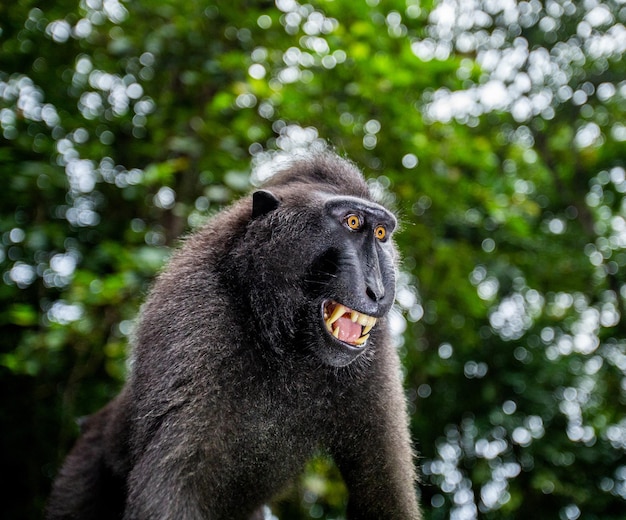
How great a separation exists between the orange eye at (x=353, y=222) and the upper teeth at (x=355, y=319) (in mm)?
437

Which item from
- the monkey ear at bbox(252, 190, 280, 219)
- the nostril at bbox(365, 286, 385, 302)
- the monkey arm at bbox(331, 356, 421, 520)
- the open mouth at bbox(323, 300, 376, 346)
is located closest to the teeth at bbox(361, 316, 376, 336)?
the open mouth at bbox(323, 300, 376, 346)

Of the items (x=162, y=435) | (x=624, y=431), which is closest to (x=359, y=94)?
(x=162, y=435)

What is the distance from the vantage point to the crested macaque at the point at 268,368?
271cm

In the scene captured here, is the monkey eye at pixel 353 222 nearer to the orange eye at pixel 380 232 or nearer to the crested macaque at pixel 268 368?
the crested macaque at pixel 268 368

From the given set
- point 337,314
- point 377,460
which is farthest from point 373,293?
point 377,460

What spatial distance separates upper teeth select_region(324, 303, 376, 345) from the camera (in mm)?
2924

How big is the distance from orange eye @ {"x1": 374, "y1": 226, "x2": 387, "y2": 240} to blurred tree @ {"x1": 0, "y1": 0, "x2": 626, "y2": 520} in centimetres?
84

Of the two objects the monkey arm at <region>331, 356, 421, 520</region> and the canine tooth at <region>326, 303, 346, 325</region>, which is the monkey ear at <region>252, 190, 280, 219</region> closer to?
the canine tooth at <region>326, 303, 346, 325</region>

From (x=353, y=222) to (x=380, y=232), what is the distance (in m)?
0.21

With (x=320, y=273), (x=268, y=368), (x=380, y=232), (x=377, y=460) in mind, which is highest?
(x=380, y=232)

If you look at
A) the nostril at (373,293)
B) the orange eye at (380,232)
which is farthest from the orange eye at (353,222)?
the nostril at (373,293)

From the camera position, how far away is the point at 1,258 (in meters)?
6.02

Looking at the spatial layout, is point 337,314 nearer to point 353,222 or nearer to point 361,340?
point 361,340

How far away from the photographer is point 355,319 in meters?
2.97
